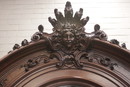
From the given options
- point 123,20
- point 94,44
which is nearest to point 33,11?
point 123,20

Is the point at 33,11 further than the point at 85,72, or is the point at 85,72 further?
the point at 33,11

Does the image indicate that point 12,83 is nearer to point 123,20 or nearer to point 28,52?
point 28,52

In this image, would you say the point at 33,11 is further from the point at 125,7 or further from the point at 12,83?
the point at 12,83

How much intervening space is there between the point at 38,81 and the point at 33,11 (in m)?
0.78

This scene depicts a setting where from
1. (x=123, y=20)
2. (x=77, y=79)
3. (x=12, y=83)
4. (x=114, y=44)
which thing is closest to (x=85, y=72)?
(x=77, y=79)

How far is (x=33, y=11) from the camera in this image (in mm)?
1561

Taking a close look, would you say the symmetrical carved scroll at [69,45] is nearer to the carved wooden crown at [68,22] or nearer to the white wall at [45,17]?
the carved wooden crown at [68,22]

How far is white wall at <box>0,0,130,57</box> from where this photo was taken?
145cm

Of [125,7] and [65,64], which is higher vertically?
[125,7]

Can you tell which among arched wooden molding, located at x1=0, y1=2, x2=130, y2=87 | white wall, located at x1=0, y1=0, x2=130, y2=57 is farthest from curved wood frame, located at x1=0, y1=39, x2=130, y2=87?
white wall, located at x1=0, y1=0, x2=130, y2=57

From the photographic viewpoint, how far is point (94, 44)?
3.10 ft

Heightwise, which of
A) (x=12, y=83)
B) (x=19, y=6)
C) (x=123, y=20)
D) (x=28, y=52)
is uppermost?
(x=19, y=6)

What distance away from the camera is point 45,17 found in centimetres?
153

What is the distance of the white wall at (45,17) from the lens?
1.45m
